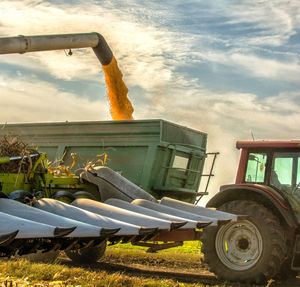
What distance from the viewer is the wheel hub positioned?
26.5ft

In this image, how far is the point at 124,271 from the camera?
8328 mm

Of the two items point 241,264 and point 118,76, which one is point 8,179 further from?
point 118,76

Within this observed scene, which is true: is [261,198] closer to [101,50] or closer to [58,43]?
[58,43]

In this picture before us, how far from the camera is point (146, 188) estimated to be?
11.0 metres

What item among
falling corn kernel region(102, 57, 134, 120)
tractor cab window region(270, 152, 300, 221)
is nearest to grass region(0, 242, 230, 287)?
tractor cab window region(270, 152, 300, 221)

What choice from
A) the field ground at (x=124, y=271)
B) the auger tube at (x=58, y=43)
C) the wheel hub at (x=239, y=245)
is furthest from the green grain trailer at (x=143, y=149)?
the wheel hub at (x=239, y=245)

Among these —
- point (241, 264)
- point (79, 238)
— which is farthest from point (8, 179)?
point (241, 264)

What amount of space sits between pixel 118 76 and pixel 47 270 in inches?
327

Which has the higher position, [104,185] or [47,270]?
[104,185]

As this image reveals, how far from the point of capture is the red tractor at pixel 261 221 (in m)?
7.91

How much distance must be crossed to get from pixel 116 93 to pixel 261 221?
23.7 ft

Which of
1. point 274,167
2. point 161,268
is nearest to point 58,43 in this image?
point 161,268

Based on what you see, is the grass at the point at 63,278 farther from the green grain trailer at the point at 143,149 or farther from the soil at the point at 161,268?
the green grain trailer at the point at 143,149

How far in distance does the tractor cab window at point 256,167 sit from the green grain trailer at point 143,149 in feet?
8.42
